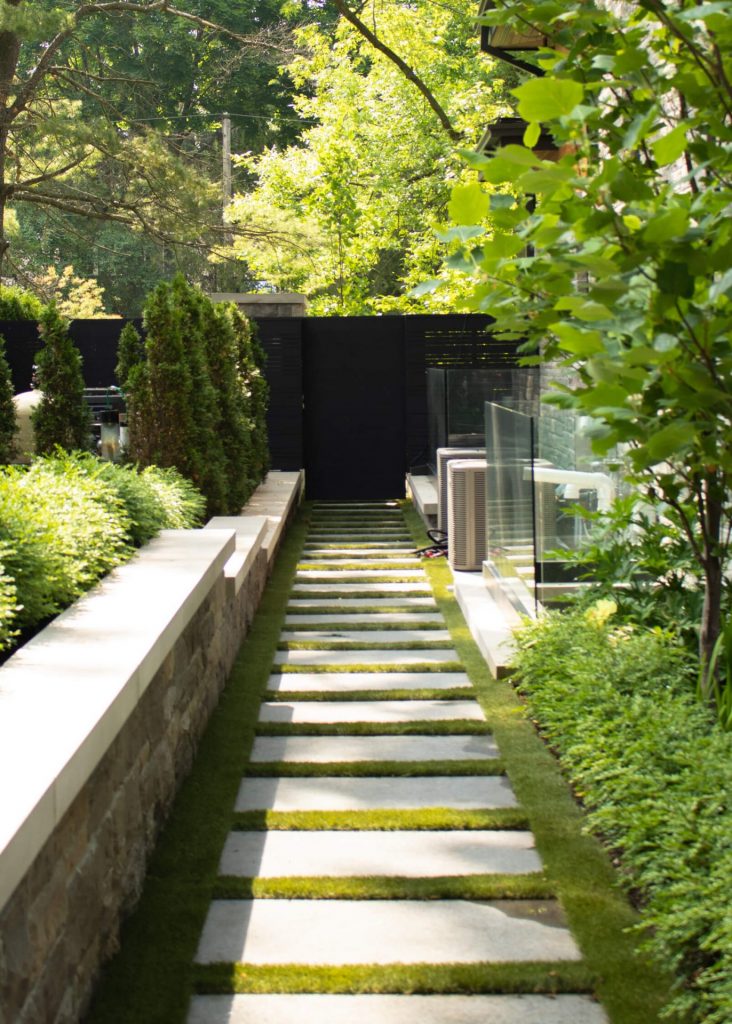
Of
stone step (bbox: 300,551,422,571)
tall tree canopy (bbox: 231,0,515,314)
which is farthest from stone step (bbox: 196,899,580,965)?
tall tree canopy (bbox: 231,0,515,314)

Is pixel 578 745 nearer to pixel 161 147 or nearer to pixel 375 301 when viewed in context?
pixel 161 147

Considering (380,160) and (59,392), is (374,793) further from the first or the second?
(380,160)

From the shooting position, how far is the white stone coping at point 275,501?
378 inches

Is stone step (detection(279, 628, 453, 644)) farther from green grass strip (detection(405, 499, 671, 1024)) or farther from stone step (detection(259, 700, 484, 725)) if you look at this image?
stone step (detection(259, 700, 484, 725))

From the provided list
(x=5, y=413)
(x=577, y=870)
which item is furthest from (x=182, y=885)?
(x=5, y=413)

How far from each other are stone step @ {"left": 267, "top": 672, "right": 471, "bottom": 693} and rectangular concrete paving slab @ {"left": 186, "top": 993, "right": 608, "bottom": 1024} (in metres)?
3.09

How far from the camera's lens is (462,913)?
367 centimetres

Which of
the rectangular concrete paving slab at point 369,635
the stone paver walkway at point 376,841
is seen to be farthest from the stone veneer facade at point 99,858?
the rectangular concrete paving slab at point 369,635

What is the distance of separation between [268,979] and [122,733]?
0.83m

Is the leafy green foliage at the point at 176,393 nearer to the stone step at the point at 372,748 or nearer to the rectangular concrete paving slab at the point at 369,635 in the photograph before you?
the rectangular concrete paving slab at the point at 369,635

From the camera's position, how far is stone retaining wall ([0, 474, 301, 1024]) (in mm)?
2492

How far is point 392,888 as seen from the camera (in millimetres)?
3830

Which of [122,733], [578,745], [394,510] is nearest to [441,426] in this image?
[394,510]

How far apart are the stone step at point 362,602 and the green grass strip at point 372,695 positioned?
210 centimetres
